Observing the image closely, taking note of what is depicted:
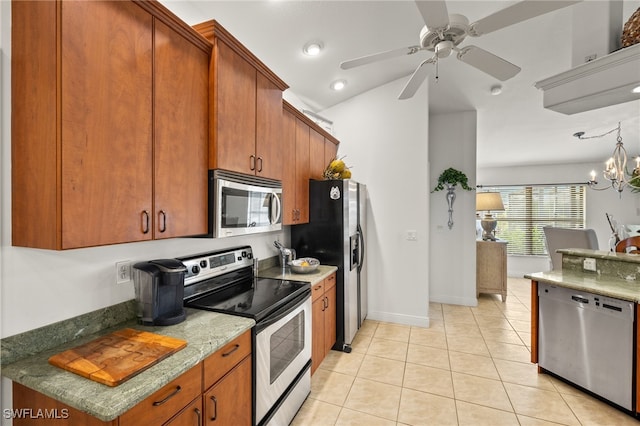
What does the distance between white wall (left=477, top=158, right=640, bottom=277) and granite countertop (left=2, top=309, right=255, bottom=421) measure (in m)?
7.15

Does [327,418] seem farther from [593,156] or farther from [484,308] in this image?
[593,156]

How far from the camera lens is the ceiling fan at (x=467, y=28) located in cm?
137

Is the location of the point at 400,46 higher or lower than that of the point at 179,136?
higher

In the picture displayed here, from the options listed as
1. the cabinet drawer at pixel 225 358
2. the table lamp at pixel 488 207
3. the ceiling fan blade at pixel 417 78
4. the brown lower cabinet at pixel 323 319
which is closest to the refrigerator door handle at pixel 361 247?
the brown lower cabinet at pixel 323 319

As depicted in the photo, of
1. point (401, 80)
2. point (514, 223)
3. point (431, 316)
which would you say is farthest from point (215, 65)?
point (514, 223)

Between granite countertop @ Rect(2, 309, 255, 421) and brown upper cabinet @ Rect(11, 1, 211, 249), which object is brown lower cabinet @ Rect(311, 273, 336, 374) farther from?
brown upper cabinet @ Rect(11, 1, 211, 249)

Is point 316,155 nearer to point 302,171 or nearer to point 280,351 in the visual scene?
point 302,171

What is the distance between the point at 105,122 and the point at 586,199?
8477mm

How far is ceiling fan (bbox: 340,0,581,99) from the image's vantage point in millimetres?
1367

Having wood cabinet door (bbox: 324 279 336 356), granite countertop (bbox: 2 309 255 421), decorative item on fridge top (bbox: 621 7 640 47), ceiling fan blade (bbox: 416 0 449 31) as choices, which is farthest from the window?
granite countertop (bbox: 2 309 255 421)

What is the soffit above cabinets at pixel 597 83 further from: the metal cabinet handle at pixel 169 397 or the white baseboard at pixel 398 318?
the metal cabinet handle at pixel 169 397

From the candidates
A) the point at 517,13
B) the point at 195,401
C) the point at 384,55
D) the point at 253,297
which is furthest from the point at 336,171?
the point at 195,401

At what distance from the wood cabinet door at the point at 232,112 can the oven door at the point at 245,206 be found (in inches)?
4.2

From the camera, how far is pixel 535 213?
664cm
